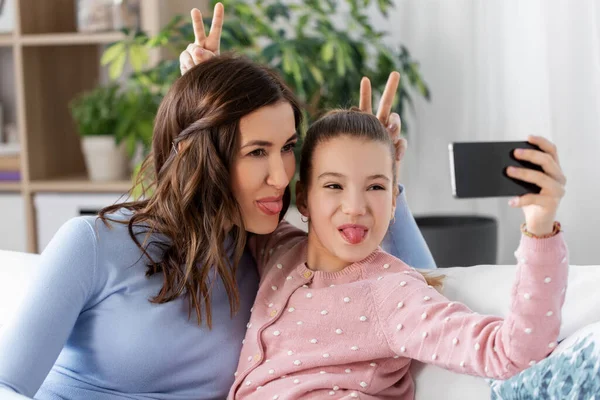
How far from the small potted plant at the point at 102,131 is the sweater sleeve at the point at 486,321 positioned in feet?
6.65

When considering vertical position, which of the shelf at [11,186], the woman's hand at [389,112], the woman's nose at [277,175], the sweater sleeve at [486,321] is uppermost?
the woman's hand at [389,112]

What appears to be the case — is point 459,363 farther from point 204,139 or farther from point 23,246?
point 23,246

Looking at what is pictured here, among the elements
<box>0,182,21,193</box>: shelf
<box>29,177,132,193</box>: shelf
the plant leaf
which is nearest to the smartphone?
the plant leaf

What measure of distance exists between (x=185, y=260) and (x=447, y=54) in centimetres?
207

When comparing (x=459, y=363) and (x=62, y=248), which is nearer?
(x=459, y=363)

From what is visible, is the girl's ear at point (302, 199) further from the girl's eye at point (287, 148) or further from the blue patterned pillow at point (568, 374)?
the blue patterned pillow at point (568, 374)

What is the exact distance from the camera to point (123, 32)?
9.29ft

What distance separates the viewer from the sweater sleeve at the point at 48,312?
116 cm

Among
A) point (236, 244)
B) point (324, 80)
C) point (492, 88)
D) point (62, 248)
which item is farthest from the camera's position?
point (492, 88)

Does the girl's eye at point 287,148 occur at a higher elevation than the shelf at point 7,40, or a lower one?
lower

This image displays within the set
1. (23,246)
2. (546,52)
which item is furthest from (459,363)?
(23,246)

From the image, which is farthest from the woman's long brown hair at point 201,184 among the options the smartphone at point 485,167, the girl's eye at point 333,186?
A: the smartphone at point 485,167

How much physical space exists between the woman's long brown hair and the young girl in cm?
9

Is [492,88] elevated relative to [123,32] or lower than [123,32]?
lower
